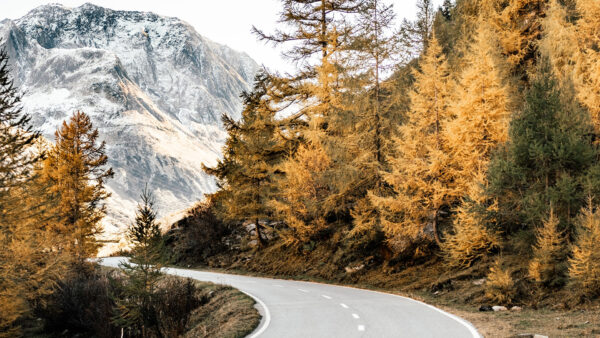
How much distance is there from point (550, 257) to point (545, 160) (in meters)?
3.22

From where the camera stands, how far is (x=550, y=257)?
12.9 metres

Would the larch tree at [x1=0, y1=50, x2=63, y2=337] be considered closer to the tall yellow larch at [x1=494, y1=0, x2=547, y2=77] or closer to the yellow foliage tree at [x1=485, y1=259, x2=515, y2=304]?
the yellow foliage tree at [x1=485, y1=259, x2=515, y2=304]

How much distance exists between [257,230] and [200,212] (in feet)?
27.9

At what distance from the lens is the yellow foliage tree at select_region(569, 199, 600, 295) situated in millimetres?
11438

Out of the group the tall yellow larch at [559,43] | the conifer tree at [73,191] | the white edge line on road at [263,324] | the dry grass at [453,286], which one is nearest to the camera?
the dry grass at [453,286]

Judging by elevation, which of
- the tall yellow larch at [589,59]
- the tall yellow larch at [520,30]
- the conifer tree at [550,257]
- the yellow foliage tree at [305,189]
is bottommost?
the conifer tree at [550,257]

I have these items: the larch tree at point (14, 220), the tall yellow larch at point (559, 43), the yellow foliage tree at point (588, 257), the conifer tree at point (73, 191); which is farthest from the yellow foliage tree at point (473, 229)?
the conifer tree at point (73, 191)

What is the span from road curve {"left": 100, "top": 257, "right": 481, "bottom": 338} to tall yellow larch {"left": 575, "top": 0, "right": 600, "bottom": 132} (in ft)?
34.3

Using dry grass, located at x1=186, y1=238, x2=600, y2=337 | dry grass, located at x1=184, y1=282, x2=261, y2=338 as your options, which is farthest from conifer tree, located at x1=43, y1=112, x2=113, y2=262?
dry grass, located at x1=184, y1=282, x2=261, y2=338

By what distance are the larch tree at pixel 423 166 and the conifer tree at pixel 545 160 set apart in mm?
2904

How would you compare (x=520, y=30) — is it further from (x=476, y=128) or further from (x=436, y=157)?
(x=436, y=157)

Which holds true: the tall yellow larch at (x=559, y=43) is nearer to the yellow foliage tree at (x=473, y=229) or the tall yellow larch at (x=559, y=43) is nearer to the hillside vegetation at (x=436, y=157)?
the hillside vegetation at (x=436, y=157)

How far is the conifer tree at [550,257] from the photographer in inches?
501

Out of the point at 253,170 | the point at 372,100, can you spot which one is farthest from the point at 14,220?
the point at 372,100
